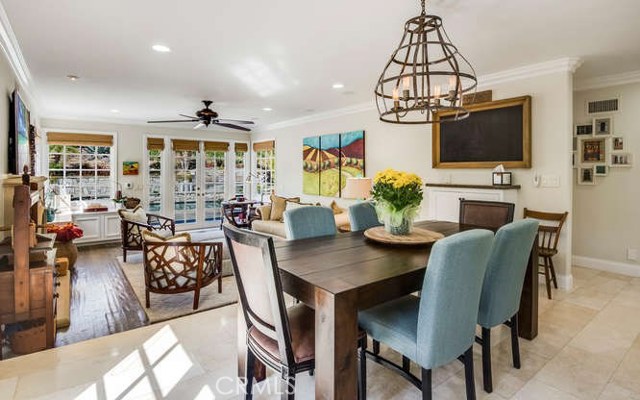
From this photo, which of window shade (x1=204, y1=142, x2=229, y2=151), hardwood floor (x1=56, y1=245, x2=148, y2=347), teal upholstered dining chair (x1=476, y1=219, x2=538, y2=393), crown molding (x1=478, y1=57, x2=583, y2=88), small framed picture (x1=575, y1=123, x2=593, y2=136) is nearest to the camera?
teal upholstered dining chair (x1=476, y1=219, x2=538, y2=393)

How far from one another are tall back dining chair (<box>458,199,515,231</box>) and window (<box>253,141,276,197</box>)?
17.9 feet

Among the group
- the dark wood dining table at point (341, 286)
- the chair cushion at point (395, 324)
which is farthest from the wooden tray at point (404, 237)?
the chair cushion at point (395, 324)

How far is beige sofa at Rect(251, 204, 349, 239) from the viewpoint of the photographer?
17.2ft

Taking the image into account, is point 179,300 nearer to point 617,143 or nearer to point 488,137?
point 488,137

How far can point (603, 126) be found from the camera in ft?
14.2

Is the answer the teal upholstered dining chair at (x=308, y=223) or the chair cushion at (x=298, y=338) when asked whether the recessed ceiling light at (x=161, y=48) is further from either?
the chair cushion at (x=298, y=338)

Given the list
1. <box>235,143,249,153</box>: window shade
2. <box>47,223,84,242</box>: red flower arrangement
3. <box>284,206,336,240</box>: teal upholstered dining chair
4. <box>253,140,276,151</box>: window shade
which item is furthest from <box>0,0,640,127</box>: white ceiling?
<box>235,143,249,153</box>: window shade

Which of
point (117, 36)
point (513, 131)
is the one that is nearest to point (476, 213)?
point (513, 131)

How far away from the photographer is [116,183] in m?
7.25

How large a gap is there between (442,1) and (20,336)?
3.78m

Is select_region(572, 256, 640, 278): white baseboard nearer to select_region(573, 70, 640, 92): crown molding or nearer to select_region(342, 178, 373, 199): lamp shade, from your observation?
select_region(573, 70, 640, 92): crown molding

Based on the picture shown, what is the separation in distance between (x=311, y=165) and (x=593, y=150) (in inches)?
176

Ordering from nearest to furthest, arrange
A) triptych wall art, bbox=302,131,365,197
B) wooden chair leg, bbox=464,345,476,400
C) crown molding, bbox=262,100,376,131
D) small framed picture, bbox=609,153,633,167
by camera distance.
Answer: wooden chair leg, bbox=464,345,476,400 → small framed picture, bbox=609,153,633,167 → crown molding, bbox=262,100,376,131 → triptych wall art, bbox=302,131,365,197

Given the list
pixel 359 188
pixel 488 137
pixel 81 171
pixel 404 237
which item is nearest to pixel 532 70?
pixel 488 137
